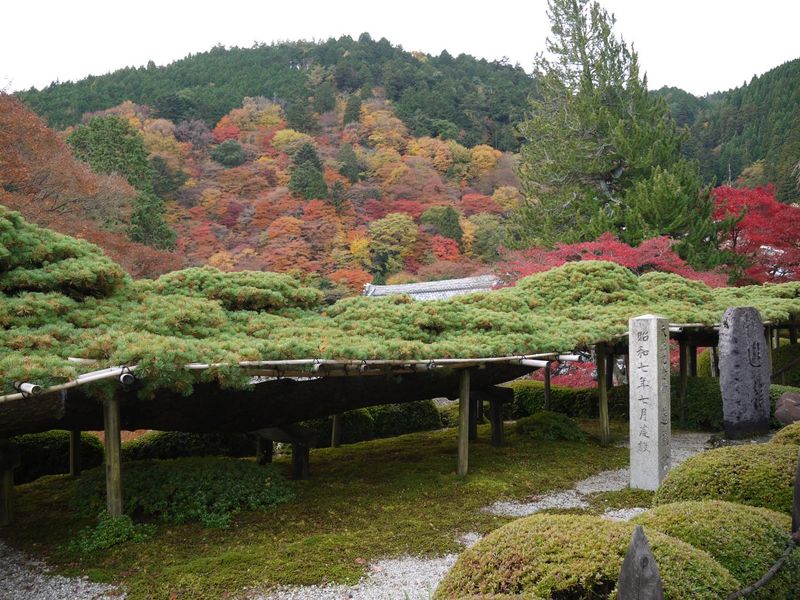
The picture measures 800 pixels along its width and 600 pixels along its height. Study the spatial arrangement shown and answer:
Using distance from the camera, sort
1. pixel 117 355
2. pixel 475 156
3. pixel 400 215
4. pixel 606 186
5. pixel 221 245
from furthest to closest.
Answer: pixel 475 156 < pixel 400 215 < pixel 221 245 < pixel 606 186 < pixel 117 355

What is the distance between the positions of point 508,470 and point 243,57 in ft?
174

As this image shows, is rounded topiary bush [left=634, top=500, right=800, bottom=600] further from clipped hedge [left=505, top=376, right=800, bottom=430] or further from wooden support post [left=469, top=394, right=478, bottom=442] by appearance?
clipped hedge [left=505, top=376, right=800, bottom=430]

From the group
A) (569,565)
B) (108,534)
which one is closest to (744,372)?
(569,565)

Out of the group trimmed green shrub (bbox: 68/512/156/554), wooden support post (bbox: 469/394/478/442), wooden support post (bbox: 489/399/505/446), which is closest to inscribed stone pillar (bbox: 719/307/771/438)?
wooden support post (bbox: 489/399/505/446)

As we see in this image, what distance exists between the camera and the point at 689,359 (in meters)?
16.8

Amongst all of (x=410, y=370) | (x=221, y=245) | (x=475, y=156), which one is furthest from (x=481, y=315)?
(x=475, y=156)

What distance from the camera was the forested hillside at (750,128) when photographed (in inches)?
1292

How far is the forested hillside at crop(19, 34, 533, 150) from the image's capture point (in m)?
39.6

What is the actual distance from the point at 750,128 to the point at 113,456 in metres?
41.5

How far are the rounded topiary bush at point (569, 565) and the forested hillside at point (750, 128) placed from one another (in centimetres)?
2995

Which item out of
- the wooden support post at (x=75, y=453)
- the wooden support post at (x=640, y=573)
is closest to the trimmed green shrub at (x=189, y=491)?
the wooden support post at (x=75, y=453)

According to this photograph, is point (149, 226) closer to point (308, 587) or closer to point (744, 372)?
point (744, 372)

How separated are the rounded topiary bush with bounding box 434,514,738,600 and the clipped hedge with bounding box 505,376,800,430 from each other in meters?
10.9

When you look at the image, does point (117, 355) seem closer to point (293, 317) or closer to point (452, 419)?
point (293, 317)
